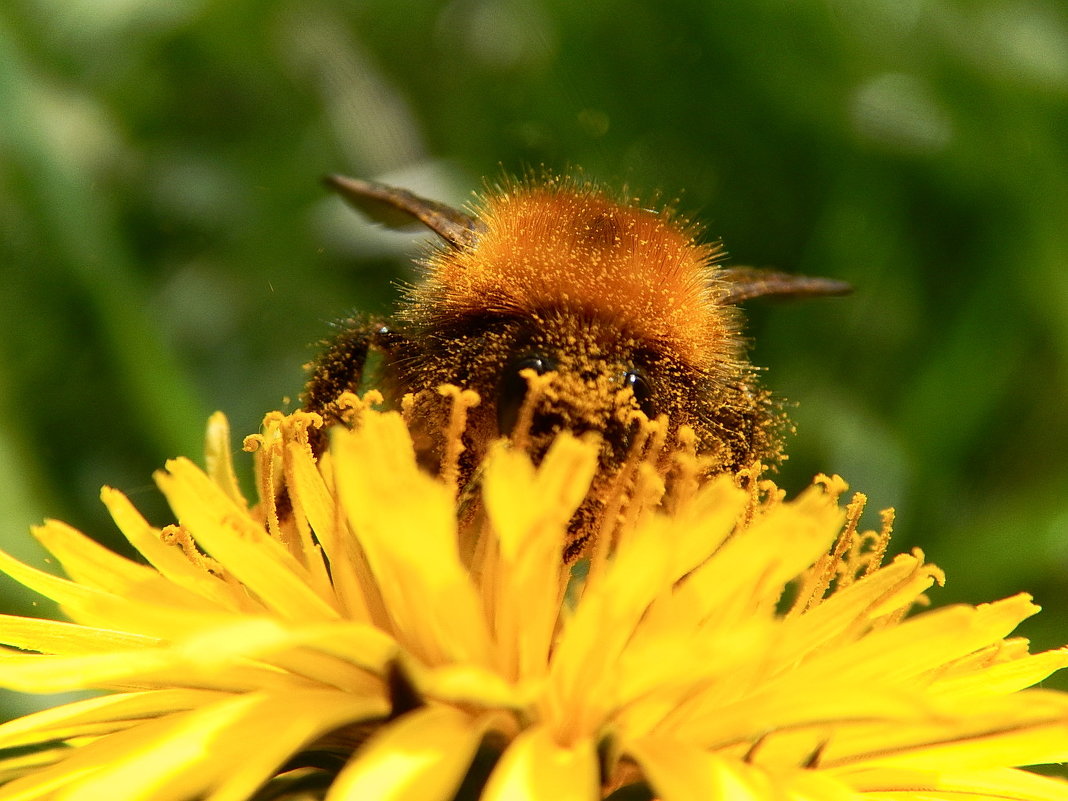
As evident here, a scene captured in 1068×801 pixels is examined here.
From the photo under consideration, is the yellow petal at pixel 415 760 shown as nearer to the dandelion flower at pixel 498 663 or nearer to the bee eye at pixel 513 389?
the dandelion flower at pixel 498 663

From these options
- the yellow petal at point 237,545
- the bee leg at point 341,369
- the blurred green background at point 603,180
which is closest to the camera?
the yellow petal at point 237,545

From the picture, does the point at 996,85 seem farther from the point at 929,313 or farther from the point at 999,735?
the point at 999,735

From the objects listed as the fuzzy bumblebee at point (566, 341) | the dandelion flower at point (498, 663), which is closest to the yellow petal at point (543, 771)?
the dandelion flower at point (498, 663)

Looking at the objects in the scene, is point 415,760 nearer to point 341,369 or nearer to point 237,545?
point 237,545

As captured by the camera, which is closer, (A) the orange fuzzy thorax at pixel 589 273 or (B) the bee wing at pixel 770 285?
(A) the orange fuzzy thorax at pixel 589 273

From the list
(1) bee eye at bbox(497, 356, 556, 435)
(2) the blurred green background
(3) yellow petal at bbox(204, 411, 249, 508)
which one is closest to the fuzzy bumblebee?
(1) bee eye at bbox(497, 356, 556, 435)

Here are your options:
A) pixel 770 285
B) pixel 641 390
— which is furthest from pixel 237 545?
pixel 770 285
